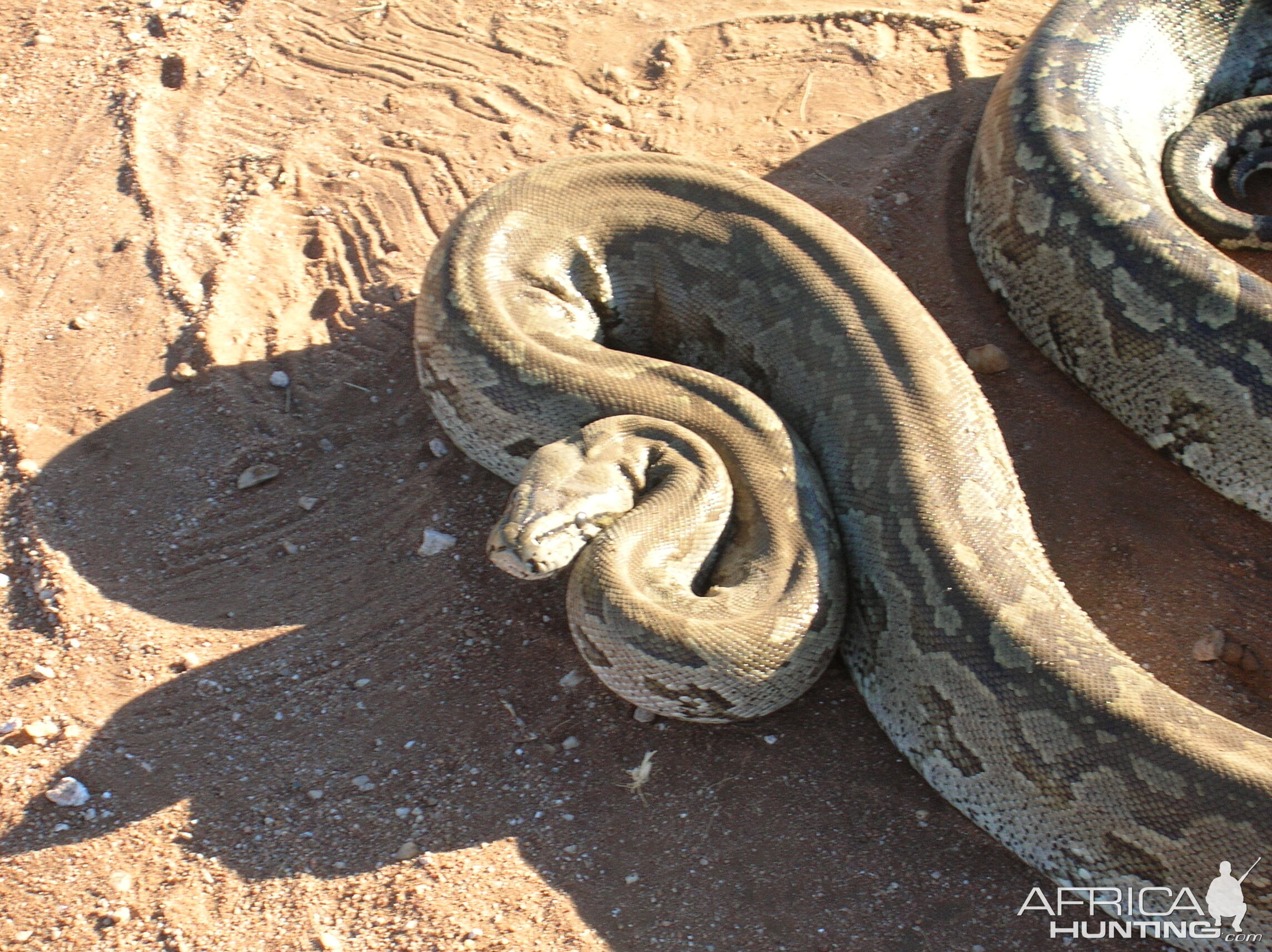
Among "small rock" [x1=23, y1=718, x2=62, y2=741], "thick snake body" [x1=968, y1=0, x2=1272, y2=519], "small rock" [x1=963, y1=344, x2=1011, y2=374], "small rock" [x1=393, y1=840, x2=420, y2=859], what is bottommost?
"small rock" [x1=23, y1=718, x2=62, y2=741]

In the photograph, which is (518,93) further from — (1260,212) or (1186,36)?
(1260,212)

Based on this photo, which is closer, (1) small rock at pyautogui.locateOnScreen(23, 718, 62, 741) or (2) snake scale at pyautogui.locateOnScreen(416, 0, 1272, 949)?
(2) snake scale at pyautogui.locateOnScreen(416, 0, 1272, 949)

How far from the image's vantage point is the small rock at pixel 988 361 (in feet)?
25.6

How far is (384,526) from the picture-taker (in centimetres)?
697

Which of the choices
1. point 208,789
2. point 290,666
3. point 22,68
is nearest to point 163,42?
point 22,68

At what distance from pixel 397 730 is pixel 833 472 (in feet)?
9.49

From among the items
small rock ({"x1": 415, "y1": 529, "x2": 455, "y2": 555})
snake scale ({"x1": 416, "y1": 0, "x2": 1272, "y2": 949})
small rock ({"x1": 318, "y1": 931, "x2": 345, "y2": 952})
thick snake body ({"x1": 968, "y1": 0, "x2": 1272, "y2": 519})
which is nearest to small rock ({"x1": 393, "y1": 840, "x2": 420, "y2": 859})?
small rock ({"x1": 318, "y1": 931, "x2": 345, "y2": 952})

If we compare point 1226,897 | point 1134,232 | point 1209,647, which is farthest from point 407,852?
point 1134,232

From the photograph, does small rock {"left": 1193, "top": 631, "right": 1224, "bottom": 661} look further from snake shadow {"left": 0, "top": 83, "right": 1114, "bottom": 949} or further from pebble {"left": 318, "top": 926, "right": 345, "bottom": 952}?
pebble {"left": 318, "top": 926, "right": 345, "bottom": 952}

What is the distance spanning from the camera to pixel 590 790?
5.72m

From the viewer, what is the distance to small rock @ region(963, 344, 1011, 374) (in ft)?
25.6

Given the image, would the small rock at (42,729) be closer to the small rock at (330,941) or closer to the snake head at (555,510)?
the small rock at (330,941)

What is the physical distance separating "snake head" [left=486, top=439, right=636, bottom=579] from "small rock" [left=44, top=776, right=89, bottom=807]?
236cm

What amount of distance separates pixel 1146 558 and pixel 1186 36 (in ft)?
16.9
